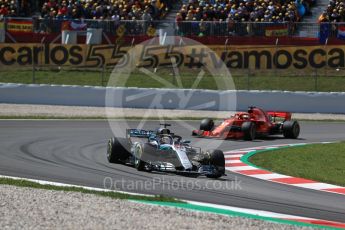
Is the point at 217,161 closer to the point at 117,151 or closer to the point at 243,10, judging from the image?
the point at 117,151

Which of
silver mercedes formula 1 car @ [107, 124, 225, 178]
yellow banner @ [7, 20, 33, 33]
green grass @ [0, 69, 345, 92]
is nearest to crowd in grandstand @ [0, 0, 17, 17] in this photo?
yellow banner @ [7, 20, 33, 33]

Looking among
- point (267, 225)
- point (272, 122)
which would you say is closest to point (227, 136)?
point (272, 122)

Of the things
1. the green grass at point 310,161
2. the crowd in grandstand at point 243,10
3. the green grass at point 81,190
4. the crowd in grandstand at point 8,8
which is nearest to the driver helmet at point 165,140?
the green grass at point 310,161

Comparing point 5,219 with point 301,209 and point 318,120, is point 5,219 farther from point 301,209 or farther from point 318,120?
point 318,120

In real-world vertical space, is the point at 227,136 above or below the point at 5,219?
below

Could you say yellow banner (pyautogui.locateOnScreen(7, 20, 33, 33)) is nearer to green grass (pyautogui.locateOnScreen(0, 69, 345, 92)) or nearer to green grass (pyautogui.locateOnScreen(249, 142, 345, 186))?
green grass (pyautogui.locateOnScreen(0, 69, 345, 92))

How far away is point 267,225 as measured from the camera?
9.16m

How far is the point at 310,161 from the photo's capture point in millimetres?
16250

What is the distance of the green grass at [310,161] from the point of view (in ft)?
46.6

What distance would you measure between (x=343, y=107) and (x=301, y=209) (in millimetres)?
17704

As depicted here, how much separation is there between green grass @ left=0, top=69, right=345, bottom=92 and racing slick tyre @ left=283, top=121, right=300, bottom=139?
8.00m

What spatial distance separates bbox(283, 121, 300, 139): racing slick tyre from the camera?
827 inches

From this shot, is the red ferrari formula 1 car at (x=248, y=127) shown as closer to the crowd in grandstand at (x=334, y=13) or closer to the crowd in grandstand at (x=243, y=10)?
the crowd in grandstand at (x=334, y=13)

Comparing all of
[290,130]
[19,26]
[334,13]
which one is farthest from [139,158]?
[19,26]
